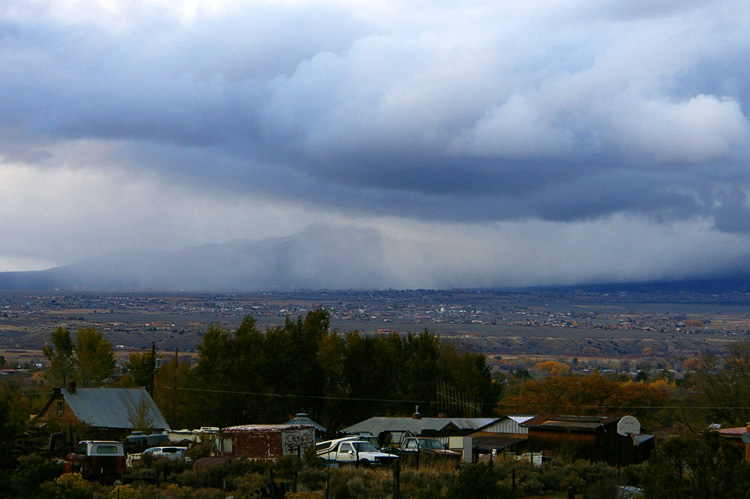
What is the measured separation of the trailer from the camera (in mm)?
40125

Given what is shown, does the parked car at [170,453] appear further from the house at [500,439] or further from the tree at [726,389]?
the tree at [726,389]

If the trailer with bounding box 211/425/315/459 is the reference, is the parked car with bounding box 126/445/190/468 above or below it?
below

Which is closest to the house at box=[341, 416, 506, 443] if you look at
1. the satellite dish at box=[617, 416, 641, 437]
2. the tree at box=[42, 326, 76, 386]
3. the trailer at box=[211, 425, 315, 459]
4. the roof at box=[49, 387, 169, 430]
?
the trailer at box=[211, 425, 315, 459]

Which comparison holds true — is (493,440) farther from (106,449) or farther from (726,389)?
(726,389)

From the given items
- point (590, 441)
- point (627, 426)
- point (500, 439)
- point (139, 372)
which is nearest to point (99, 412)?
point (139, 372)

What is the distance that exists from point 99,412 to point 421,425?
22.1 metres

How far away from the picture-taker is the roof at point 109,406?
193ft

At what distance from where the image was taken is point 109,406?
61.0 meters

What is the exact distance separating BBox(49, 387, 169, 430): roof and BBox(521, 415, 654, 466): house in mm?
26053

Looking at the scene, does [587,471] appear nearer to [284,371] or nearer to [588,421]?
[588,421]

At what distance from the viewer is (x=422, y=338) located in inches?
3406

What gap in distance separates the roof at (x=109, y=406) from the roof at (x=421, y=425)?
14567 mm

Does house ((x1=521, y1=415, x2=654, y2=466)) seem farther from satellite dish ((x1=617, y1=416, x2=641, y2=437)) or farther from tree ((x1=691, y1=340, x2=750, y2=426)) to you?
tree ((x1=691, y1=340, x2=750, y2=426))

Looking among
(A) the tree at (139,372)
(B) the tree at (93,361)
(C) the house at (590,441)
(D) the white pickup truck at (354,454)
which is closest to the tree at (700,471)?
(D) the white pickup truck at (354,454)
